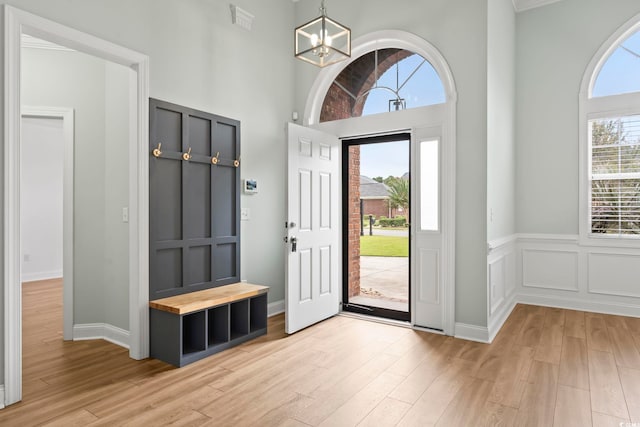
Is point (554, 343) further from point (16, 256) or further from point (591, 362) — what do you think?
point (16, 256)

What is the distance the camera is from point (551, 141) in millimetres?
4883

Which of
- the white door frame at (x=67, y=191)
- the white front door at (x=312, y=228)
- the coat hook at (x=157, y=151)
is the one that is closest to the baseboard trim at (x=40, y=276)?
the white door frame at (x=67, y=191)

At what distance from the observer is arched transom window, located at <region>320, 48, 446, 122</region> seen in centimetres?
409

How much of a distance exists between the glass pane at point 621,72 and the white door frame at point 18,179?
5075 millimetres

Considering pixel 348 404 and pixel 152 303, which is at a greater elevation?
pixel 152 303

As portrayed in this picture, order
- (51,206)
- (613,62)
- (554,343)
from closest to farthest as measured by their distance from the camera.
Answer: (554,343) → (613,62) → (51,206)

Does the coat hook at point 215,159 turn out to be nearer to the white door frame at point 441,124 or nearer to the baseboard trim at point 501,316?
the white door frame at point 441,124

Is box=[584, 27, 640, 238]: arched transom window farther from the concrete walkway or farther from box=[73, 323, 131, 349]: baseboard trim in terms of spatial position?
box=[73, 323, 131, 349]: baseboard trim

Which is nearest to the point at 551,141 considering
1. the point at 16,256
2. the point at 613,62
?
Result: the point at 613,62

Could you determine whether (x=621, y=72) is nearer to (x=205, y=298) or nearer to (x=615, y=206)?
(x=615, y=206)

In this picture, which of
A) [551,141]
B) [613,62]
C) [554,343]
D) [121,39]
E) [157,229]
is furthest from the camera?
[551,141]

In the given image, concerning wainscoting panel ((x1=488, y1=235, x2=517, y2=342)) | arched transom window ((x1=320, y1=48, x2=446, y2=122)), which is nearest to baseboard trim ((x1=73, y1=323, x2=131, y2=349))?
arched transom window ((x1=320, y1=48, x2=446, y2=122))

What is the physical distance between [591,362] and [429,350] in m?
1.27

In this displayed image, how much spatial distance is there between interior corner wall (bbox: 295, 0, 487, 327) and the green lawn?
143 cm
